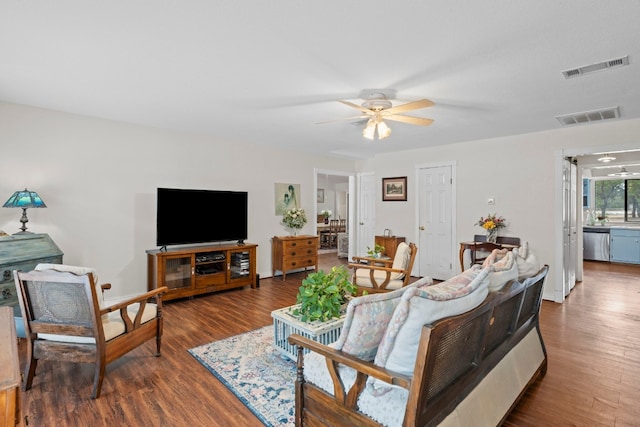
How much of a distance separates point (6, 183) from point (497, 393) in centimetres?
500

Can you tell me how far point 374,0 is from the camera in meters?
1.81

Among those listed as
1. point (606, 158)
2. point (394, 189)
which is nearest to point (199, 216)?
point (394, 189)

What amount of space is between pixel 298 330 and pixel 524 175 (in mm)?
4344

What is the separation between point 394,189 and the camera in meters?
6.69

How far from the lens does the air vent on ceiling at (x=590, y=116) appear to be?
375 centimetres

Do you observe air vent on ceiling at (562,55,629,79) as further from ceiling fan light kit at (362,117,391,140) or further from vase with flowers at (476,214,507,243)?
vase with flowers at (476,214,507,243)

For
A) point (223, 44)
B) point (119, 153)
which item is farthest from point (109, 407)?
point (119, 153)

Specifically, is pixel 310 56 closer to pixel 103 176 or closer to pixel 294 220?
pixel 103 176

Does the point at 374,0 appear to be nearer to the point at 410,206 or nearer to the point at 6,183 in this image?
the point at 6,183

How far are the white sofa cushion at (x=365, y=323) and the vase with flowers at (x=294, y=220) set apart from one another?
182 inches

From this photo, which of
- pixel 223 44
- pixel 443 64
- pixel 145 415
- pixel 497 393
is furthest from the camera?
pixel 443 64

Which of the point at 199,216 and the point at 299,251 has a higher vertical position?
the point at 199,216

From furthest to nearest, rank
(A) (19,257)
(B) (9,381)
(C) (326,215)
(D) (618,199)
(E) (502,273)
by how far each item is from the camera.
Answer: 1. (C) (326,215)
2. (D) (618,199)
3. (A) (19,257)
4. (E) (502,273)
5. (B) (9,381)

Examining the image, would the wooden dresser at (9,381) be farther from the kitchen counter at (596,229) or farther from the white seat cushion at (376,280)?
the kitchen counter at (596,229)
